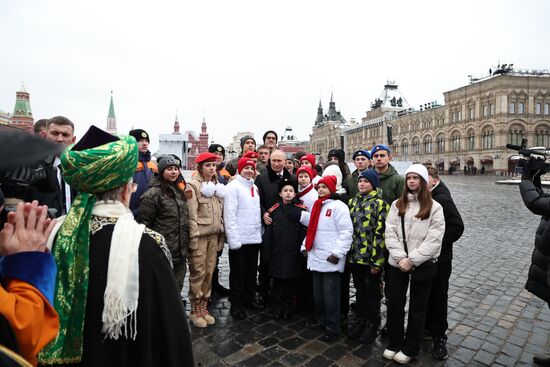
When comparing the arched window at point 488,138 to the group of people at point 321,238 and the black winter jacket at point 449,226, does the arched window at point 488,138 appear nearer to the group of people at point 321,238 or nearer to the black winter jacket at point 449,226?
the group of people at point 321,238

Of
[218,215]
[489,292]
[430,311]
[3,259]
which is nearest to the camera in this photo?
[3,259]

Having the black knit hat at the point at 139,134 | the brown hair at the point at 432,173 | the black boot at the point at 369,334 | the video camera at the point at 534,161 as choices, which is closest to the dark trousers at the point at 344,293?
the black boot at the point at 369,334

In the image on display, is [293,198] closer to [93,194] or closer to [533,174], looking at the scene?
[533,174]

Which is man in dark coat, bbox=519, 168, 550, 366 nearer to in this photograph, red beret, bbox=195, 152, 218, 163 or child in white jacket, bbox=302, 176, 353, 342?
child in white jacket, bbox=302, 176, 353, 342

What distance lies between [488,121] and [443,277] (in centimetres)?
5074

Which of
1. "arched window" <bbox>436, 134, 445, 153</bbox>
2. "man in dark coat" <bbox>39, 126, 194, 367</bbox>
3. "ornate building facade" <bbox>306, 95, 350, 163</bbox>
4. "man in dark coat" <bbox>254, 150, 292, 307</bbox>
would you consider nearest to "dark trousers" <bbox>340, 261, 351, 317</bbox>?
"man in dark coat" <bbox>254, 150, 292, 307</bbox>

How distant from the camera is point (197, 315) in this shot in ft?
13.4

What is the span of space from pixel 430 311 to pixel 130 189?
342 centimetres

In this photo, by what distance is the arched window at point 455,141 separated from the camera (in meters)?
50.6

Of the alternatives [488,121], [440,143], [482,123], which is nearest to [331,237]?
[488,121]

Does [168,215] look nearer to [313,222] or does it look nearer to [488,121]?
[313,222]

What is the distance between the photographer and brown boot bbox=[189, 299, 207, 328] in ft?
13.1

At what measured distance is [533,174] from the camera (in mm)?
3312

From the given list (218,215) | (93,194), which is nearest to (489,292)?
(218,215)
